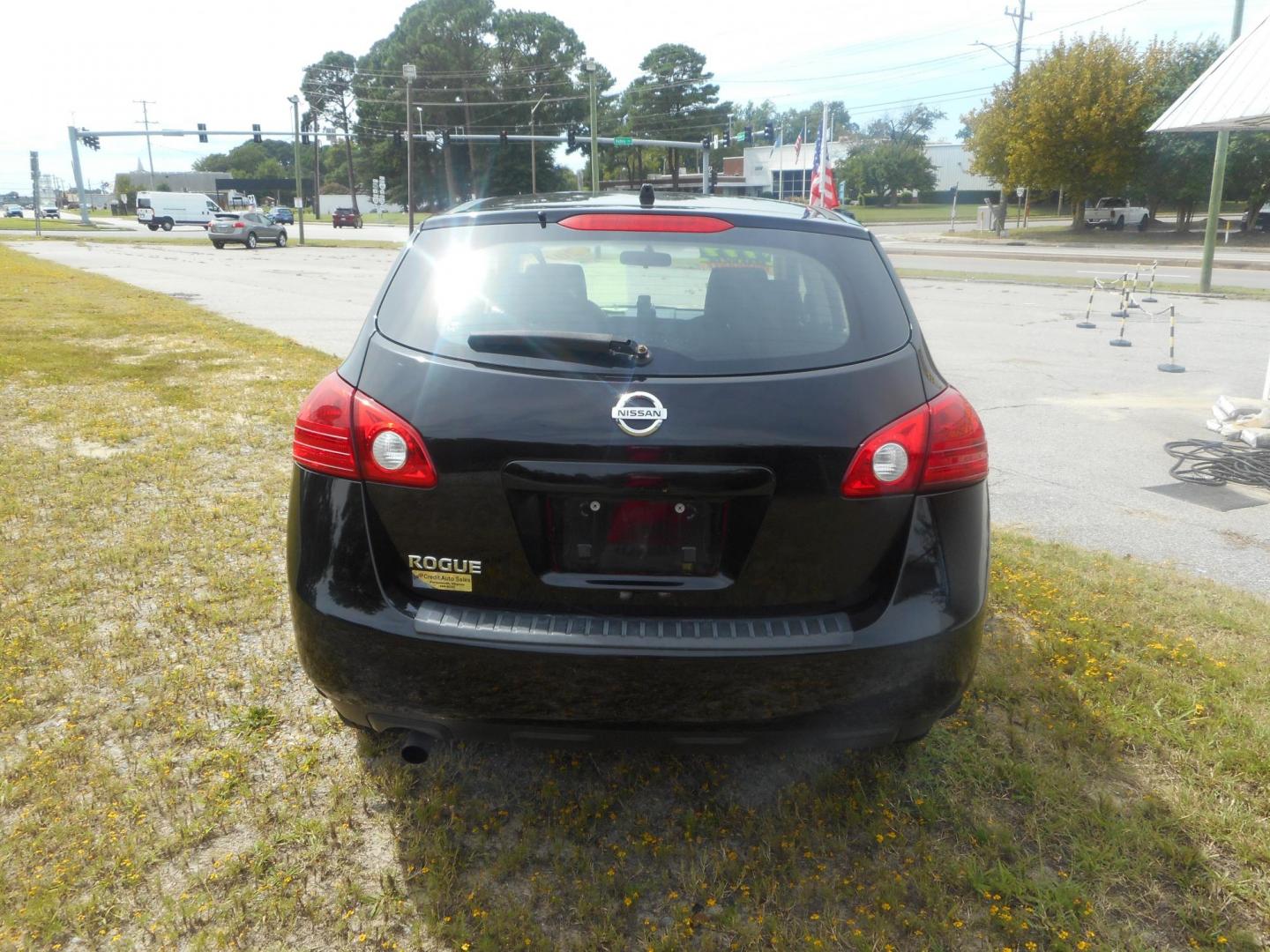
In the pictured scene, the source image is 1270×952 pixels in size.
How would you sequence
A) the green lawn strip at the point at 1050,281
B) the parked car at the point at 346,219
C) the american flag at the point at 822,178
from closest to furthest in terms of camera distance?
the green lawn strip at the point at 1050,281 → the american flag at the point at 822,178 → the parked car at the point at 346,219

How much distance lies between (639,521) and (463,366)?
1.94 ft

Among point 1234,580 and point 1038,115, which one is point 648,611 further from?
point 1038,115

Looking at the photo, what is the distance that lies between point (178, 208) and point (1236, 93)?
70.7 m

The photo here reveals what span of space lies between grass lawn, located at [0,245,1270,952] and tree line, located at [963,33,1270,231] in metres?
47.0

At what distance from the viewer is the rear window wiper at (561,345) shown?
7.91 feet

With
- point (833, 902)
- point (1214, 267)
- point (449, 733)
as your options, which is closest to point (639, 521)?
point (449, 733)

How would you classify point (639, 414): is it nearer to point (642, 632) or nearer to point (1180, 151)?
point (642, 632)

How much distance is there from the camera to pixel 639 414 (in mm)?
2303

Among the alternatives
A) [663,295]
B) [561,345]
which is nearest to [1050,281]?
[663,295]

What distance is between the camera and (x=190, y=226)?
6944cm

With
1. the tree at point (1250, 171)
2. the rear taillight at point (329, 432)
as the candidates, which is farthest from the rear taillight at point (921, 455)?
the tree at point (1250, 171)

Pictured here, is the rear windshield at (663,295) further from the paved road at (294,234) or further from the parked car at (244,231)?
the paved road at (294,234)

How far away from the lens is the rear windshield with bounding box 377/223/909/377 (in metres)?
2.47

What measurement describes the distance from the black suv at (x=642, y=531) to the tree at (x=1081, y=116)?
4872cm
